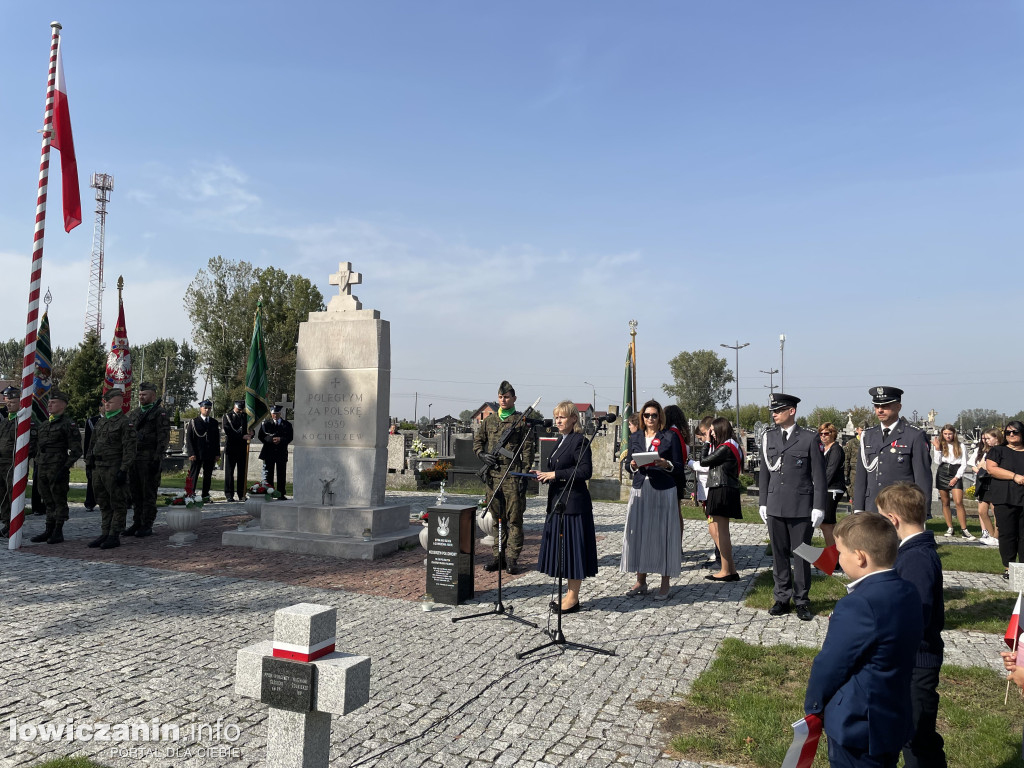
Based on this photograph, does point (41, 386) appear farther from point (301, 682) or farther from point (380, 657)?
point (301, 682)

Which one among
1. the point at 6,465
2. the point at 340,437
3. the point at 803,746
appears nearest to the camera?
the point at 803,746

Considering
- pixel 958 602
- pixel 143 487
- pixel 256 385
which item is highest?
pixel 256 385

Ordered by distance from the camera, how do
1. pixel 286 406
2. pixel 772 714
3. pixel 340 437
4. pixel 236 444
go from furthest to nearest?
pixel 286 406 < pixel 236 444 < pixel 340 437 < pixel 772 714

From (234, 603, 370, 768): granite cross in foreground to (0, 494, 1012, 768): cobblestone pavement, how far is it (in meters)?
0.92

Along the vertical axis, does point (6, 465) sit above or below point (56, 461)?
below

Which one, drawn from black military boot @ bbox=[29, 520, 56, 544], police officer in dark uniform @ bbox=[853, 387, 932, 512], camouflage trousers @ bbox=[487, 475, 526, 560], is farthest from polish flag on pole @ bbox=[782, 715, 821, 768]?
black military boot @ bbox=[29, 520, 56, 544]

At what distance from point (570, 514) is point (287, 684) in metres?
4.08

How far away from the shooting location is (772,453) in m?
6.70

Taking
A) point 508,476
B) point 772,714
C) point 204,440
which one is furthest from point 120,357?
point 772,714

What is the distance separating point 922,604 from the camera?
119 inches

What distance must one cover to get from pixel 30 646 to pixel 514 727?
3.71 m

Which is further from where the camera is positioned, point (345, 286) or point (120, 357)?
point (120, 357)

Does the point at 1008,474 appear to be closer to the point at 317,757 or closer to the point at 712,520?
the point at 712,520

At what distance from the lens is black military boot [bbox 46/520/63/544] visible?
9609 millimetres
